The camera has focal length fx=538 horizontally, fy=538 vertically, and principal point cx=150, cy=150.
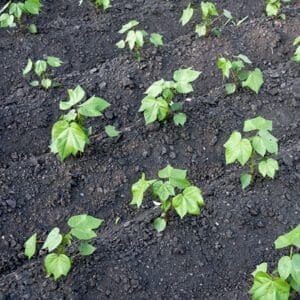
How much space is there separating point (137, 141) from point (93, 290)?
889 mm

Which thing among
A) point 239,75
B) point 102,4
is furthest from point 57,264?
point 102,4

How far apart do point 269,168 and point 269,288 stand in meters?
0.69

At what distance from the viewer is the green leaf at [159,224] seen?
244cm

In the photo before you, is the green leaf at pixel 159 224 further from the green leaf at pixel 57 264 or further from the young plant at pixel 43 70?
the young plant at pixel 43 70

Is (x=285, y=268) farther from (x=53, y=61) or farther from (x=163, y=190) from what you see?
(x=53, y=61)

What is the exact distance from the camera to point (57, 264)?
2.15 m

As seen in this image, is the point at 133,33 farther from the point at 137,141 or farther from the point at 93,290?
the point at 93,290

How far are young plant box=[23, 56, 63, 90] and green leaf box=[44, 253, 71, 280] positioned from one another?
1248 mm

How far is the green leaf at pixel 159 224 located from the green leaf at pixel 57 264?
468mm

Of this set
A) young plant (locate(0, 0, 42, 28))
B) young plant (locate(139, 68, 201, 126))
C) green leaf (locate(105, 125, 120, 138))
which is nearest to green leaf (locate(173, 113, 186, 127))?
young plant (locate(139, 68, 201, 126))

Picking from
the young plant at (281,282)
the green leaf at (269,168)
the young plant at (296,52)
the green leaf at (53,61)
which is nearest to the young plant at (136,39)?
the green leaf at (53,61)

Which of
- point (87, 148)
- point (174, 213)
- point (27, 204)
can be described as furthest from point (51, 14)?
point (174, 213)

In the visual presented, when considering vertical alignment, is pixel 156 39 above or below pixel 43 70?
below

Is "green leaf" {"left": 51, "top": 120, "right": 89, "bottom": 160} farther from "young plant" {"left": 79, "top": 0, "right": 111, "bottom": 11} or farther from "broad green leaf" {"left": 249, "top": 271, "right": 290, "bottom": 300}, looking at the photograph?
"young plant" {"left": 79, "top": 0, "right": 111, "bottom": 11}
